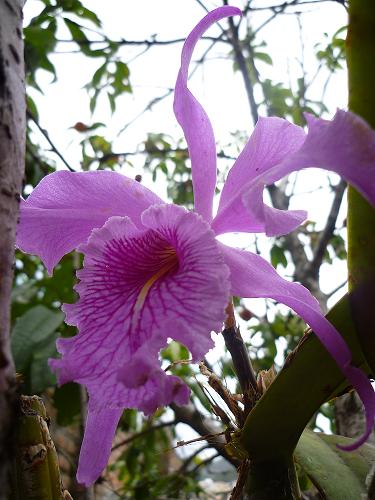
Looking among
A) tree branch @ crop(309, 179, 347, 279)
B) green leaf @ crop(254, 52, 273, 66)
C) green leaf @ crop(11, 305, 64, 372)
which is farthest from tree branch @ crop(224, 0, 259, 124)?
green leaf @ crop(11, 305, 64, 372)

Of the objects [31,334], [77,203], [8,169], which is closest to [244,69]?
[31,334]

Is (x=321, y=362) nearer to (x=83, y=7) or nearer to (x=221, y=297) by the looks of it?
(x=221, y=297)

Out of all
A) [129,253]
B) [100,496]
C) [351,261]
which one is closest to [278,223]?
[351,261]

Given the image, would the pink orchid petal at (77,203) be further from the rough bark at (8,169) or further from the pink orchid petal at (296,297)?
the rough bark at (8,169)

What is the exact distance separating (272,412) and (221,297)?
0.11 metres

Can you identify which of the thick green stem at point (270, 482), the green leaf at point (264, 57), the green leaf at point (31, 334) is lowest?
the thick green stem at point (270, 482)

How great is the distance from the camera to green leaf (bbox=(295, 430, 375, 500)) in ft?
1.50

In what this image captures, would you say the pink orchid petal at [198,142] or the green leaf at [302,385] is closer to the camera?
the green leaf at [302,385]

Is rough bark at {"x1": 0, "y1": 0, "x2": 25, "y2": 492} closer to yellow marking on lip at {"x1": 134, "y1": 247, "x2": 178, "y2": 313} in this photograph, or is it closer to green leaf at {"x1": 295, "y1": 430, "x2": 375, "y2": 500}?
yellow marking on lip at {"x1": 134, "y1": 247, "x2": 178, "y2": 313}

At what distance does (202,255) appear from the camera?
0.46 metres

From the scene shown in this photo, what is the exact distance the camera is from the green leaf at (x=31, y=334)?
1.13 m

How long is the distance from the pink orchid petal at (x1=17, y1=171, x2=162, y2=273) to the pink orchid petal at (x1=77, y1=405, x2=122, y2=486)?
21 cm

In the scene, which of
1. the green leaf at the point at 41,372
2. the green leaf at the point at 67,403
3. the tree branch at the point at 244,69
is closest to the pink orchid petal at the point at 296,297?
the green leaf at the point at 41,372

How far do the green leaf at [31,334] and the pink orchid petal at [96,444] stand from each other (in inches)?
26.6
